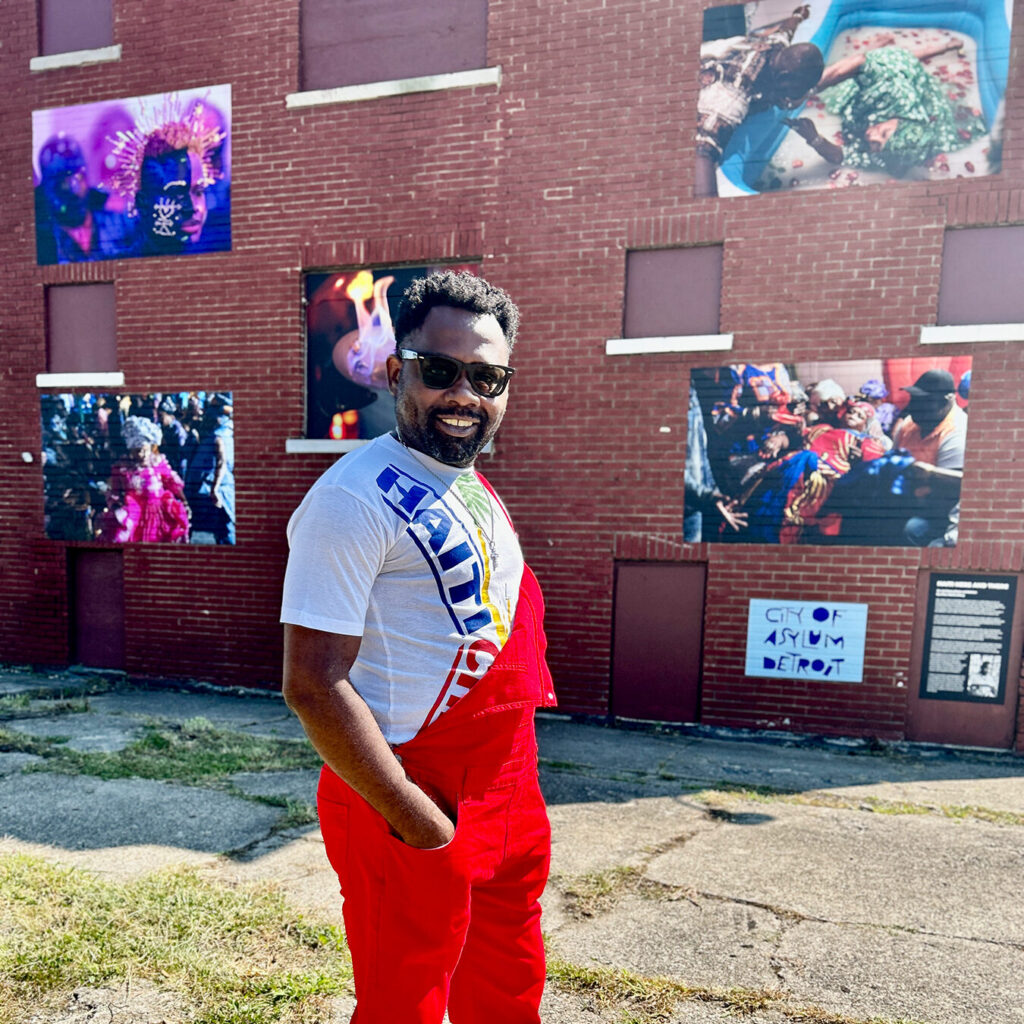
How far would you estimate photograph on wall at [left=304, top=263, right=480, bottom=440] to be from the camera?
7.34 metres

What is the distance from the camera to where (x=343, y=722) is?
1.46 meters

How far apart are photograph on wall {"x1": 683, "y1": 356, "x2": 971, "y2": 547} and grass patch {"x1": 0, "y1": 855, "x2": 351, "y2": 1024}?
4699mm

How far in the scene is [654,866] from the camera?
3748 millimetres

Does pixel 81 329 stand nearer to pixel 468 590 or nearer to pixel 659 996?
pixel 468 590

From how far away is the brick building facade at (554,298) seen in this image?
6.18 m

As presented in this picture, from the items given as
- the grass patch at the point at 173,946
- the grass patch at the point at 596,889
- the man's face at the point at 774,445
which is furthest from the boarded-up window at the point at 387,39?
the grass patch at the point at 173,946

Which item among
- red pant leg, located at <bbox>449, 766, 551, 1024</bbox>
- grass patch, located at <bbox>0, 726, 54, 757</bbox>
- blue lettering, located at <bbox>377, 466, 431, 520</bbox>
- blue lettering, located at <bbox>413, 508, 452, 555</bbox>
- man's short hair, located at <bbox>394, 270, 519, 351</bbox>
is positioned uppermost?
man's short hair, located at <bbox>394, 270, 519, 351</bbox>

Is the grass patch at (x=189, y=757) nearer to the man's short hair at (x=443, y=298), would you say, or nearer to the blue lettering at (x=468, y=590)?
the blue lettering at (x=468, y=590)

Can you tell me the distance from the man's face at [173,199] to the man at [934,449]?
7.08 metres

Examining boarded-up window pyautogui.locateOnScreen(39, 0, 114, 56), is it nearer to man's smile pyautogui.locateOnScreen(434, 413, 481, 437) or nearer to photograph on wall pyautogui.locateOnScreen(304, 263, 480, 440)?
photograph on wall pyautogui.locateOnScreen(304, 263, 480, 440)

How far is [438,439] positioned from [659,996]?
217 cm

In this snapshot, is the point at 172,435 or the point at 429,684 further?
the point at 172,435

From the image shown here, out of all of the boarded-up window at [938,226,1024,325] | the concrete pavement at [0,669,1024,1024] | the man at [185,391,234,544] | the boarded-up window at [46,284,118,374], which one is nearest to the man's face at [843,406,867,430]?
the boarded-up window at [938,226,1024,325]

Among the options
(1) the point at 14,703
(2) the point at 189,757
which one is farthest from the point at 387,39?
(1) the point at 14,703
